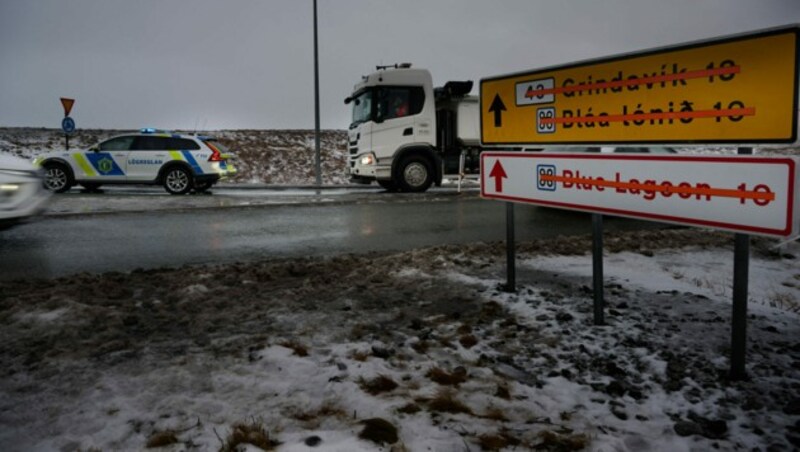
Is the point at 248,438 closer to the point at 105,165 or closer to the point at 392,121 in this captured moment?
the point at 392,121

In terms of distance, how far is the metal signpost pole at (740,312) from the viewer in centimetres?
286

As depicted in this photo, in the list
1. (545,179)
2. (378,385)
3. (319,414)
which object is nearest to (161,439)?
(319,414)

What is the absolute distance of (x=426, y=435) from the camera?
7.63ft

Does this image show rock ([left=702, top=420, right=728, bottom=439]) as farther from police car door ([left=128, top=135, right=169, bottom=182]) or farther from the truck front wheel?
police car door ([left=128, top=135, right=169, bottom=182])

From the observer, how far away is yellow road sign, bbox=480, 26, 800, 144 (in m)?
2.81

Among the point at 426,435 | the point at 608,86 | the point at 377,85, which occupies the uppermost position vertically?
the point at 377,85

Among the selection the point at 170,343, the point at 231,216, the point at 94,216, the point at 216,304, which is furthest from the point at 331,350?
the point at 94,216

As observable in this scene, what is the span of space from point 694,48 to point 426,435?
8.59ft

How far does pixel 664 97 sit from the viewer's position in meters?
3.42

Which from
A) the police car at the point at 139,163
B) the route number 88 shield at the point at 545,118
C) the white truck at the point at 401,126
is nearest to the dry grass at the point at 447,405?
the route number 88 shield at the point at 545,118

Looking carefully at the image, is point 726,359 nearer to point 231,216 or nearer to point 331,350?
point 331,350

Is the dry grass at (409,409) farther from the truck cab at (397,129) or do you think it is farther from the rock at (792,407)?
the truck cab at (397,129)

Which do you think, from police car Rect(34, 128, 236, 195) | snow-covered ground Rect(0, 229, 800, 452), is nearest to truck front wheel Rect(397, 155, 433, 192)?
police car Rect(34, 128, 236, 195)

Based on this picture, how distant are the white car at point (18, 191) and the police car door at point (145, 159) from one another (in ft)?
31.3
